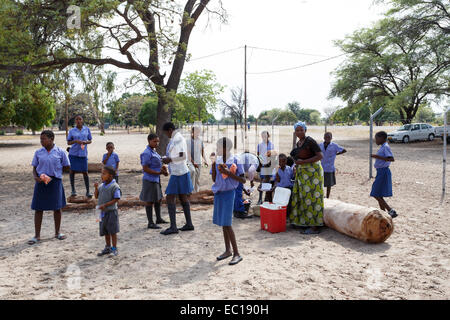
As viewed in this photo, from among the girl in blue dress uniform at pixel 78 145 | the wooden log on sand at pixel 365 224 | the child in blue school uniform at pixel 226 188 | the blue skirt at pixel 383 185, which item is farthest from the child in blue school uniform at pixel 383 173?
the girl in blue dress uniform at pixel 78 145

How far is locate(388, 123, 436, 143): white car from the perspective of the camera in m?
29.3

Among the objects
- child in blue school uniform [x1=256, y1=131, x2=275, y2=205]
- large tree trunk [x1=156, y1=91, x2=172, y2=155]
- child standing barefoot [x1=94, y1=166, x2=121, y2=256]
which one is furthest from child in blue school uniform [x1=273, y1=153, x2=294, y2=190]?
large tree trunk [x1=156, y1=91, x2=172, y2=155]

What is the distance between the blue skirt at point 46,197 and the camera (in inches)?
222

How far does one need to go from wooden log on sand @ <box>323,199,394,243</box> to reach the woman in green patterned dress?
0.41 meters

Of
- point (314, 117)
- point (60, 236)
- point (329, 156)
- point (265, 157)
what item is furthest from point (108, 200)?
point (314, 117)

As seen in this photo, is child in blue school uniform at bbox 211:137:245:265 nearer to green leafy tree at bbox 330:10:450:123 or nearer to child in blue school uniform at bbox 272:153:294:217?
child in blue school uniform at bbox 272:153:294:217

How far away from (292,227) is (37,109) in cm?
3351

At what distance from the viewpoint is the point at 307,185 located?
6.07 m

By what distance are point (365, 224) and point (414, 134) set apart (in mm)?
27720

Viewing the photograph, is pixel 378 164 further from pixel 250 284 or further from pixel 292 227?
pixel 250 284

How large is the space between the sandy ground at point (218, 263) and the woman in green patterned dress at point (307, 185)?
29 centimetres

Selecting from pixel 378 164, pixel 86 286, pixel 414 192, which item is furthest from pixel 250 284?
pixel 414 192
